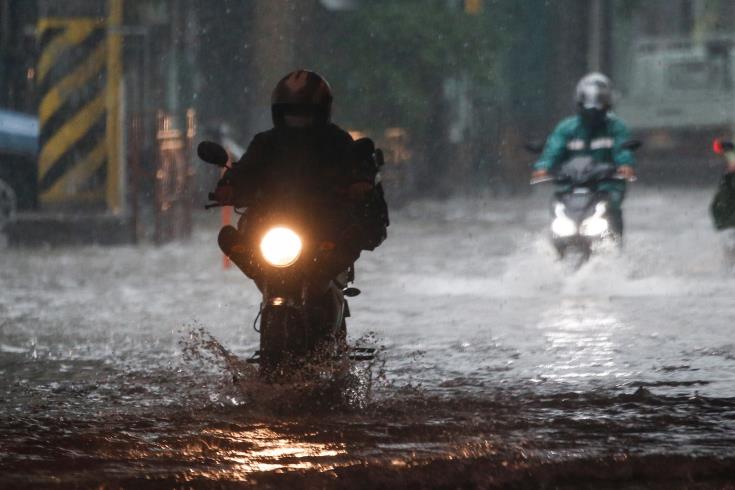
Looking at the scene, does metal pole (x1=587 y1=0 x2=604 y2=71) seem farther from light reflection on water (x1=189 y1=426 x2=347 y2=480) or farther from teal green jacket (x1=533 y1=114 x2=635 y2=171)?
light reflection on water (x1=189 y1=426 x2=347 y2=480)

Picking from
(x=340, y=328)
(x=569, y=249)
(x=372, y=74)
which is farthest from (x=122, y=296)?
(x=372, y=74)

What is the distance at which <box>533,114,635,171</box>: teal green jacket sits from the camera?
12523 mm

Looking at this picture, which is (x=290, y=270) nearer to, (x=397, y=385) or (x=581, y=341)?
(x=397, y=385)

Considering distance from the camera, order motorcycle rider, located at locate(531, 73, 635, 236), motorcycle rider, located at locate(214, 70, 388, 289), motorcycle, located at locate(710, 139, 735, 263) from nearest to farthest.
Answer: motorcycle rider, located at locate(214, 70, 388, 289), motorcycle rider, located at locate(531, 73, 635, 236), motorcycle, located at locate(710, 139, 735, 263)

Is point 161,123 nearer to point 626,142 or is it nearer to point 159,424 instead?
point 626,142

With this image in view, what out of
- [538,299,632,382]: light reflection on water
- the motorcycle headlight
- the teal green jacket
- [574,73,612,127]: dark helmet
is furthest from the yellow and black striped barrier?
the motorcycle headlight

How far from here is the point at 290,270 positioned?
670 cm

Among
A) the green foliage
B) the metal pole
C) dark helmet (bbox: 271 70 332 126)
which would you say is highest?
the metal pole

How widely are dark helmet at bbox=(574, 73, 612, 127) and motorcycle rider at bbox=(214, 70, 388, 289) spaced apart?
571 cm

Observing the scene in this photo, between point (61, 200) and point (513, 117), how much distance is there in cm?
1469

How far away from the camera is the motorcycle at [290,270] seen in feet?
21.9

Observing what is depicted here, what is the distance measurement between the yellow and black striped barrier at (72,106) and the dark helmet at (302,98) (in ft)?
35.9

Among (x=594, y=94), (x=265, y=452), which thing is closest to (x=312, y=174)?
(x=265, y=452)

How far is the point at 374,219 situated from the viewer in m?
6.92
